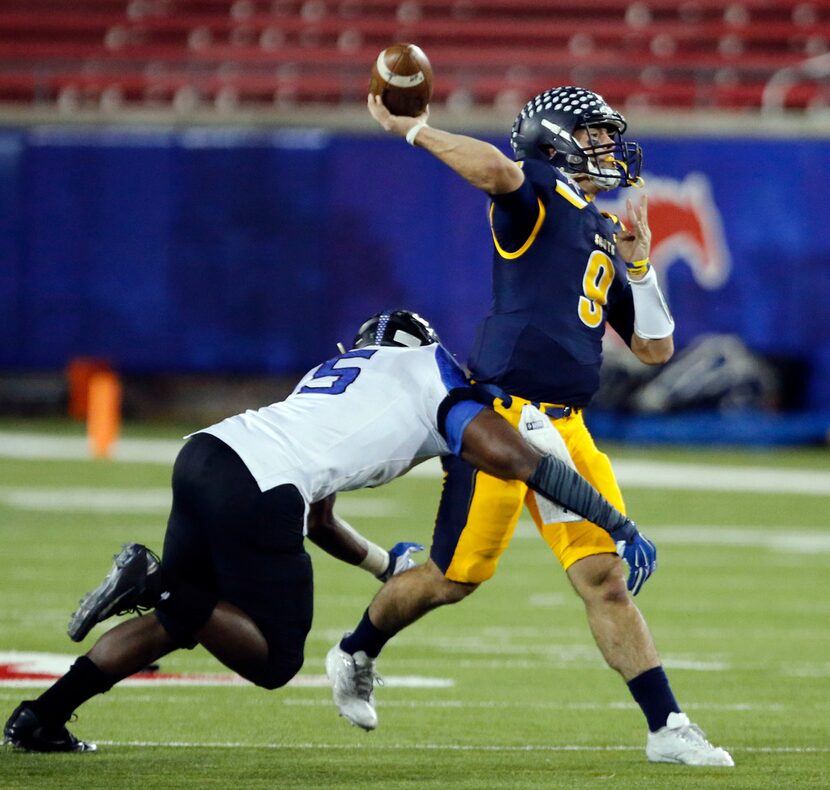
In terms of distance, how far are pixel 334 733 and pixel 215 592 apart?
101 centimetres

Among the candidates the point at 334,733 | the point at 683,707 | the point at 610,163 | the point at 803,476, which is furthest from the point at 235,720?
the point at 803,476

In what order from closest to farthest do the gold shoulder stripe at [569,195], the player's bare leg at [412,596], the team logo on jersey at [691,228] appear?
the gold shoulder stripe at [569,195] < the player's bare leg at [412,596] < the team logo on jersey at [691,228]

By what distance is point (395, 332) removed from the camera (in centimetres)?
501

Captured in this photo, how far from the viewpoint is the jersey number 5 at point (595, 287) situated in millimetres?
5051

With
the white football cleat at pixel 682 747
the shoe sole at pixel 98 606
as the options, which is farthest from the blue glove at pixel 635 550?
the shoe sole at pixel 98 606

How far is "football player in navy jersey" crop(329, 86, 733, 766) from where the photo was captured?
488 cm

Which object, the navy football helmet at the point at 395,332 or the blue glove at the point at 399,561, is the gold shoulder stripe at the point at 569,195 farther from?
the blue glove at the point at 399,561

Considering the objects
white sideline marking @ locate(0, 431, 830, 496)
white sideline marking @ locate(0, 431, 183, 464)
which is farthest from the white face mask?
white sideline marking @ locate(0, 431, 183, 464)

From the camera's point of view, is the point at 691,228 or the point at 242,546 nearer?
the point at 242,546

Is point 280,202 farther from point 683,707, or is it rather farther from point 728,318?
point 683,707

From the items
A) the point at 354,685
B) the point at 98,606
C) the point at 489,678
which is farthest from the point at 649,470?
the point at 98,606

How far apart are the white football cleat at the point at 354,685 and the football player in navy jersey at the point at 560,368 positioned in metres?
0.02

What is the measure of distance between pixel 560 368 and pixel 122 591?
1.32 m

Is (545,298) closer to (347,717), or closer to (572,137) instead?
(572,137)
